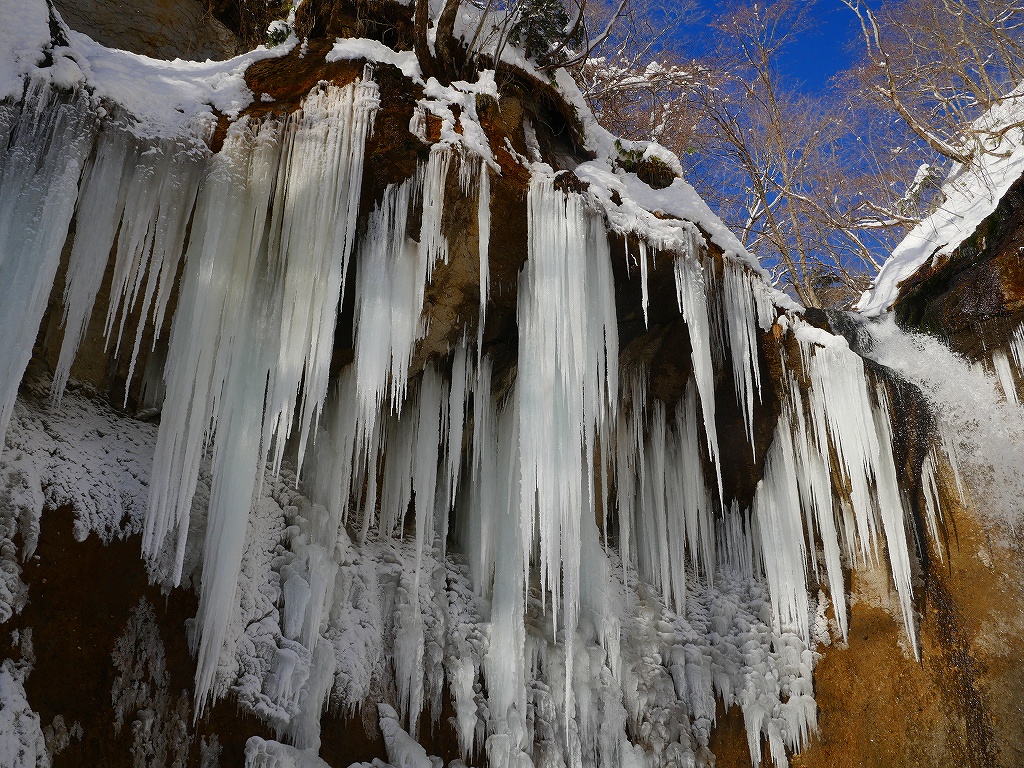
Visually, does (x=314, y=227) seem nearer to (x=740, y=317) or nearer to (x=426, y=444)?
(x=426, y=444)

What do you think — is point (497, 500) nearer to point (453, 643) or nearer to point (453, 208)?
point (453, 643)

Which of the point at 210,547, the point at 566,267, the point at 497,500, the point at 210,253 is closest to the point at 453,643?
the point at 497,500

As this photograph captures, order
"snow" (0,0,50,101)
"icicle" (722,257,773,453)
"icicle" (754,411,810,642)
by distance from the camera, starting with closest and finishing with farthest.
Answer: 1. "snow" (0,0,50,101)
2. "icicle" (722,257,773,453)
3. "icicle" (754,411,810,642)

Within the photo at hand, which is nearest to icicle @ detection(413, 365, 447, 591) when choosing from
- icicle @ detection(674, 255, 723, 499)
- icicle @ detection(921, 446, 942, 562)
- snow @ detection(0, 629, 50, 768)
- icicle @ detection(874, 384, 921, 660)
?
icicle @ detection(674, 255, 723, 499)

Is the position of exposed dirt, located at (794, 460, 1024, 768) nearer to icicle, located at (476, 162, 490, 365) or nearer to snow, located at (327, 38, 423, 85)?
icicle, located at (476, 162, 490, 365)

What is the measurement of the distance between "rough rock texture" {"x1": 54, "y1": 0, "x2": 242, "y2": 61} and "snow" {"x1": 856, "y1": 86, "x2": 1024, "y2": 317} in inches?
267

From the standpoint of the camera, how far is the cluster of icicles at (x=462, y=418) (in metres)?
4.61

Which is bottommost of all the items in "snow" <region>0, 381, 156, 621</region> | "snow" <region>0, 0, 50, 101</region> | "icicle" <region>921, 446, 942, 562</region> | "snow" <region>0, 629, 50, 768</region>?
"snow" <region>0, 629, 50, 768</region>

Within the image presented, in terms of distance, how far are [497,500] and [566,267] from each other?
6.77 feet

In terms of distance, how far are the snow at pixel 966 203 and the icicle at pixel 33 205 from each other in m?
6.55

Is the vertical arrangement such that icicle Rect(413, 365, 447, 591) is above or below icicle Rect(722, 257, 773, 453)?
below

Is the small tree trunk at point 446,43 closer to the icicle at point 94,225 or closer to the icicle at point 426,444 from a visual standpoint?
the icicle at point 426,444

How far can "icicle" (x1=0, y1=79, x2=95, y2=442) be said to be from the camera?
13.1 ft

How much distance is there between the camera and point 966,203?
768 centimetres
